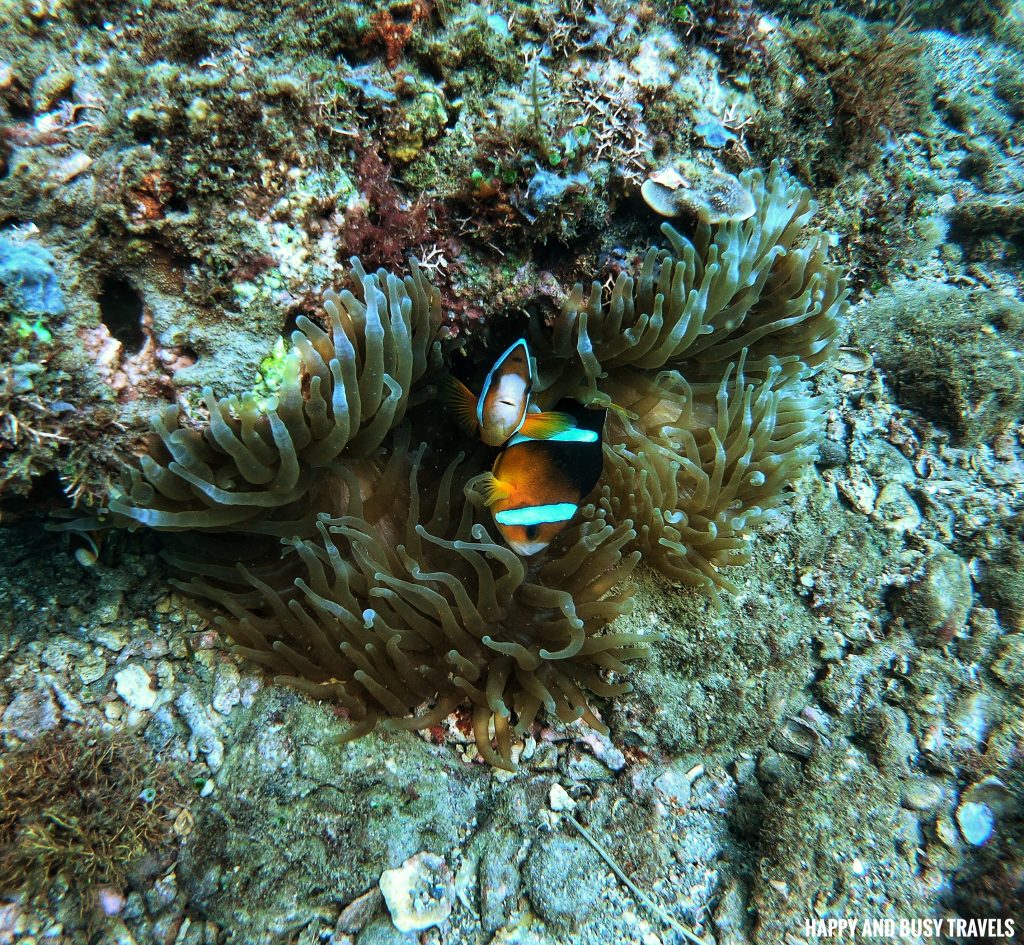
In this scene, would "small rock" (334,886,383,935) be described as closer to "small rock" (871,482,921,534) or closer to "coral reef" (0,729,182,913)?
"coral reef" (0,729,182,913)

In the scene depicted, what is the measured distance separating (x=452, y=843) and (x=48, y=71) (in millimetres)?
3010

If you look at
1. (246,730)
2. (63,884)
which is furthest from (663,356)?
(63,884)

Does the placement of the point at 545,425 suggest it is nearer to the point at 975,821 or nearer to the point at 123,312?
the point at 123,312

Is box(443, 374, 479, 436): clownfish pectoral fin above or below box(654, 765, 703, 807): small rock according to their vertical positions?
above

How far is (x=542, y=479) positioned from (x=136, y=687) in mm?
1774

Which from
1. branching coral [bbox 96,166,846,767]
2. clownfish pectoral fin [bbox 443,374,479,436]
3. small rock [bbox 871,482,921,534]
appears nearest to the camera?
branching coral [bbox 96,166,846,767]

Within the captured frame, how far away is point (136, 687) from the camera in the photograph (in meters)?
2.34

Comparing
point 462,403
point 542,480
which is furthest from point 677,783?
point 462,403

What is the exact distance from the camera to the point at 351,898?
2115 millimetres

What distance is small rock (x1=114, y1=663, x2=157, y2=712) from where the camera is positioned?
2.32 meters

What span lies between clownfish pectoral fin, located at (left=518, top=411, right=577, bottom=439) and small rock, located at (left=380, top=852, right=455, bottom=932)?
1594 mm

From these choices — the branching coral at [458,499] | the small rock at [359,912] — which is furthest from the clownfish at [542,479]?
the small rock at [359,912]

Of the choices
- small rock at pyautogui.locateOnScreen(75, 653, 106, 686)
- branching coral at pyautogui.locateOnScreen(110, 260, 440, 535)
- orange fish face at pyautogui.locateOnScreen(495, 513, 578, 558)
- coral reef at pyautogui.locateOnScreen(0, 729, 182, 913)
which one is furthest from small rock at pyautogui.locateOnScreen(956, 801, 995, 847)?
small rock at pyautogui.locateOnScreen(75, 653, 106, 686)

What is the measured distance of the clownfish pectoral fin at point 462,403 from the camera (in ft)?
7.98
